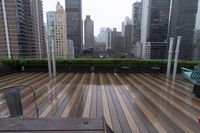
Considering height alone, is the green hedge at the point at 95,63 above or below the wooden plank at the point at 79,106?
above

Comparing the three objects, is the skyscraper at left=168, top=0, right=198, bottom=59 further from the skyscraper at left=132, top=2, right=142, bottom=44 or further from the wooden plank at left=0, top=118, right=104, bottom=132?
the wooden plank at left=0, top=118, right=104, bottom=132

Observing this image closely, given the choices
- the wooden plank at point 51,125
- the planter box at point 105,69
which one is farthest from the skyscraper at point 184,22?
the wooden plank at point 51,125

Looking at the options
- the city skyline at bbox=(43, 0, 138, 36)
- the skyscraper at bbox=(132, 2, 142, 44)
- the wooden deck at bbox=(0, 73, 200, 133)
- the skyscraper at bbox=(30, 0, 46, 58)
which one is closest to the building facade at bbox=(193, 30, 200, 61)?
→ the wooden deck at bbox=(0, 73, 200, 133)

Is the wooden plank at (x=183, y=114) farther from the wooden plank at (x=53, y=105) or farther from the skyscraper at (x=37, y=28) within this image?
the skyscraper at (x=37, y=28)

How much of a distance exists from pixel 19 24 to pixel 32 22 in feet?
11.6

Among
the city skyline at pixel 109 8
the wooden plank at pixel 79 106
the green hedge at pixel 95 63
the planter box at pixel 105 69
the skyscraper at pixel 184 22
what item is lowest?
the wooden plank at pixel 79 106

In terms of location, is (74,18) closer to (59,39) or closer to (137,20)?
(59,39)

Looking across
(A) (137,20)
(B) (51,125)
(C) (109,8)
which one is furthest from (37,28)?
(B) (51,125)

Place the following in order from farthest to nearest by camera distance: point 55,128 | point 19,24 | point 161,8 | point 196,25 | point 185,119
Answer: point 19,24 → point 161,8 → point 196,25 → point 185,119 → point 55,128

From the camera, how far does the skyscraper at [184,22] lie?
7.46 metres

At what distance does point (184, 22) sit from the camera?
29.6 feet

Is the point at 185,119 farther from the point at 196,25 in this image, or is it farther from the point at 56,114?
the point at 196,25

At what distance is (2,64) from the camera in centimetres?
619

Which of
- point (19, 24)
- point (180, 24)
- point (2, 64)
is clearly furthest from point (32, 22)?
point (180, 24)
